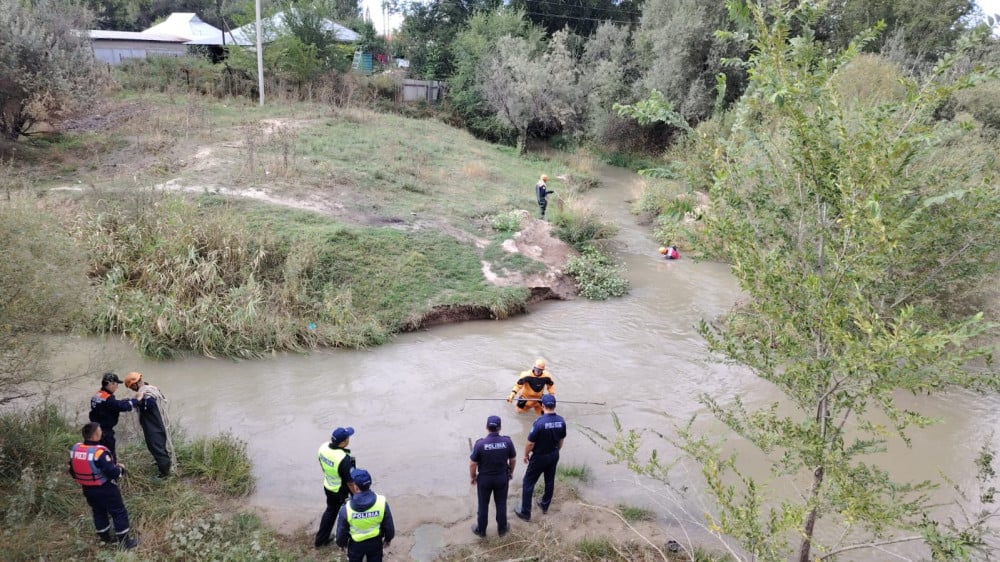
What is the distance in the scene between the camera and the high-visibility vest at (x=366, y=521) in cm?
503

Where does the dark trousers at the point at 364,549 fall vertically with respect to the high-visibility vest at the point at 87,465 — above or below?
below

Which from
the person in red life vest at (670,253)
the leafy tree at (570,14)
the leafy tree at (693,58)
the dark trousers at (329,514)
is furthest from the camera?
the leafy tree at (570,14)

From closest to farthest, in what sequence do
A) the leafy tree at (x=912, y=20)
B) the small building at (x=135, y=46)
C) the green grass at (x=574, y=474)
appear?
the green grass at (x=574, y=474), the small building at (x=135, y=46), the leafy tree at (x=912, y=20)

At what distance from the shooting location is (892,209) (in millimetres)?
3771

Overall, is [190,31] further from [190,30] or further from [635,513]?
[635,513]

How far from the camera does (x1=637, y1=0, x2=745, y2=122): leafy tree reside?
85.4 ft

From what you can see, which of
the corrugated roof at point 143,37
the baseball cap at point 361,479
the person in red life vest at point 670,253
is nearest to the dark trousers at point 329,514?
the baseball cap at point 361,479

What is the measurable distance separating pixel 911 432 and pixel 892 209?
6.99 metres

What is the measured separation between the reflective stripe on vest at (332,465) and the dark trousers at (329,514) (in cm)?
8

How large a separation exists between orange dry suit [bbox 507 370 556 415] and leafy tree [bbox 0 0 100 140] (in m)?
15.2

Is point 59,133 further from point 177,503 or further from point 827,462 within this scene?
point 827,462

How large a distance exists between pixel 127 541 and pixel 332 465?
199 centimetres

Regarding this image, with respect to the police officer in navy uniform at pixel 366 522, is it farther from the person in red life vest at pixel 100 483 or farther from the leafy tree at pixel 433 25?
the leafy tree at pixel 433 25

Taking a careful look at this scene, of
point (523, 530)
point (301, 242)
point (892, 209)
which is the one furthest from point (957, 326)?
point (301, 242)
